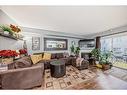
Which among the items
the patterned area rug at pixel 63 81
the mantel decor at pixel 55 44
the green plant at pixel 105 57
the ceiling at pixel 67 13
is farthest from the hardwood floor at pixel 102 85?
the mantel decor at pixel 55 44

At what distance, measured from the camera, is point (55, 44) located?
5.82m

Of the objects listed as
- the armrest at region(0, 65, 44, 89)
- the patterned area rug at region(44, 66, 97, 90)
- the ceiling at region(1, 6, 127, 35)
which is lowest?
the patterned area rug at region(44, 66, 97, 90)

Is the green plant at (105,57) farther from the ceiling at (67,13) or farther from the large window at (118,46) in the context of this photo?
the ceiling at (67,13)

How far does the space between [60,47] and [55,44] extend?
0.44 metres

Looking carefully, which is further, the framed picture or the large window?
the large window

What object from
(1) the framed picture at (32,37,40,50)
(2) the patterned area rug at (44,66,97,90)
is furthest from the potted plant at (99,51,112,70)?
(1) the framed picture at (32,37,40,50)

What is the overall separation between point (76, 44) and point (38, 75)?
496cm

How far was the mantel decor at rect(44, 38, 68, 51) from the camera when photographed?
5475mm

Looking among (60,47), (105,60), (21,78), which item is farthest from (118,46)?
(21,78)

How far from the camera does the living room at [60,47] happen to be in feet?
7.28

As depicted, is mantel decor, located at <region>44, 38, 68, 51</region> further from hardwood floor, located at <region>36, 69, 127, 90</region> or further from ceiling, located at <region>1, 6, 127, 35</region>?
hardwood floor, located at <region>36, 69, 127, 90</region>

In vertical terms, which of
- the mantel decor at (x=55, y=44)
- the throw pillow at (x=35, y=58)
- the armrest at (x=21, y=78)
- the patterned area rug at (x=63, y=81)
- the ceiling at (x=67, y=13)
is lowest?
the patterned area rug at (x=63, y=81)
